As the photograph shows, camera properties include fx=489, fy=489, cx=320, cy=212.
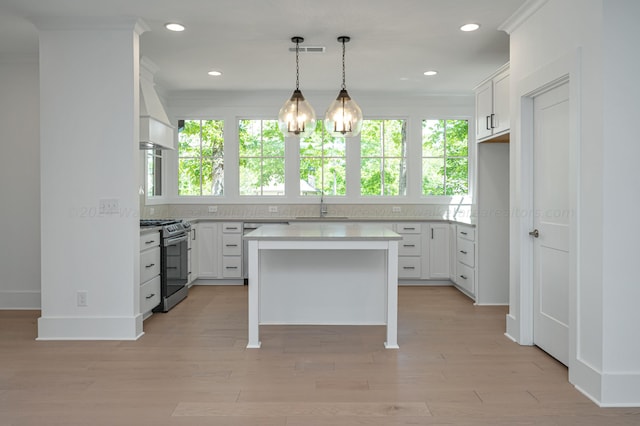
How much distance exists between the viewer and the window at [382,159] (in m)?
6.87

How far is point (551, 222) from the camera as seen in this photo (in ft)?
11.3

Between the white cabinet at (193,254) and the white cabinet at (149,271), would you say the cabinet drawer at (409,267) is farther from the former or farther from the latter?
the white cabinet at (149,271)

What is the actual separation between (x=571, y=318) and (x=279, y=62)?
3.70 meters

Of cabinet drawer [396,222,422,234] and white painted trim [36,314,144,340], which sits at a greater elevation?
cabinet drawer [396,222,422,234]

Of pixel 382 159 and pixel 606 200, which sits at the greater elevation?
pixel 382 159

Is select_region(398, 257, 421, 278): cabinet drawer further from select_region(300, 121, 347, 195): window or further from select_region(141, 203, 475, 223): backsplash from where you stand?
select_region(300, 121, 347, 195): window

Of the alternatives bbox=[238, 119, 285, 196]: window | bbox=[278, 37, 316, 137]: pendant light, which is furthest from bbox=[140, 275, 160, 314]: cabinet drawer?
bbox=[238, 119, 285, 196]: window

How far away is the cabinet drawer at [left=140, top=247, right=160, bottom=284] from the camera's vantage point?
4.36 m

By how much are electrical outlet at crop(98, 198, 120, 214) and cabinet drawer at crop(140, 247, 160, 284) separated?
0.55 metres

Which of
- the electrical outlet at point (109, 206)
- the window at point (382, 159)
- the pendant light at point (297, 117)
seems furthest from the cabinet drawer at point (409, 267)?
the electrical outlet at point (109, 206)

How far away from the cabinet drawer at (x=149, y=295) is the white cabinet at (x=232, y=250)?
1.57 metres

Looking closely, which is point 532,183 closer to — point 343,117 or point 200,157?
point 343,117

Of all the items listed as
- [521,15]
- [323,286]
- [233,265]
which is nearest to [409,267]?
[233,265]

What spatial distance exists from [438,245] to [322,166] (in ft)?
6.32
